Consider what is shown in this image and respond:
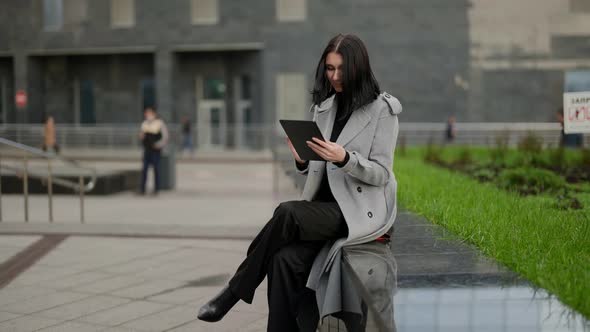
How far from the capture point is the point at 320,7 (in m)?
36.5

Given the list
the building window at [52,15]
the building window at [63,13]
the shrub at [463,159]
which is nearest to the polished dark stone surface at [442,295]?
the shrub at [463,159]

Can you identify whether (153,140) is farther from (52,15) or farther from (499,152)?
(52,15)

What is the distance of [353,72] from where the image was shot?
449cm

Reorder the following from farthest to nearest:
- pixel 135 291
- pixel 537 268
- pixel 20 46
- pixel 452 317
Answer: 1. pixel 20 46
2. pixel 135 291
3. pixel 537 268
4. pixel 452 317

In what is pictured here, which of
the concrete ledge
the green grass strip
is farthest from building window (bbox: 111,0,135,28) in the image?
the green grass strip

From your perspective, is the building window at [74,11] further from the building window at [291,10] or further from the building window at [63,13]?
the building window at [291,10]

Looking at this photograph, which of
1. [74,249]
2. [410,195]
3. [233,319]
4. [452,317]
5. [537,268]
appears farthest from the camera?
[74,249]

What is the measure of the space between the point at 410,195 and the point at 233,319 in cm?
290

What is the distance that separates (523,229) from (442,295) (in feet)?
7.00

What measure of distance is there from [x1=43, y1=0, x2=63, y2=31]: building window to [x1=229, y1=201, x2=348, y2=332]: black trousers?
37406 mm

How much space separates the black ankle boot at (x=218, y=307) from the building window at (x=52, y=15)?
37.3 m

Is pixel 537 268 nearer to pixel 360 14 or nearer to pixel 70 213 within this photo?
pixel 70 213

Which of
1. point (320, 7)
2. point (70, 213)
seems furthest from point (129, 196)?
point (320, 7)

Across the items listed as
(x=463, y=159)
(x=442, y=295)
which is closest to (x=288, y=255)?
(x=442, y=295)
